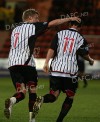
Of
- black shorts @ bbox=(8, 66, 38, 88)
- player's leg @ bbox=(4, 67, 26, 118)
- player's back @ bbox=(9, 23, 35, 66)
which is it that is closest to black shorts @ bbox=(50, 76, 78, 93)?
black shorts @ bbox=(8, 66, 38, 88)

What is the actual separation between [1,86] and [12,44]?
31.4 ft

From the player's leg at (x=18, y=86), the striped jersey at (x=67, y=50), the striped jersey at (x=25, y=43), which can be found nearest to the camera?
the player's leg at (x=18, y=86)

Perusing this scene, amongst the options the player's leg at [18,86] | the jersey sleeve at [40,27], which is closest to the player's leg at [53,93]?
the player's leg at [18,86]

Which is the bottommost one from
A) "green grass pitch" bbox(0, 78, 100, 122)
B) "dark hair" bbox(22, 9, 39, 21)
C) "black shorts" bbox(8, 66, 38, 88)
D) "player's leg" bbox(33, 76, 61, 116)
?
"green grass pitch" bbox(0, 78, 100, 122)

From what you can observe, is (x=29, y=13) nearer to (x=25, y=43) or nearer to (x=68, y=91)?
(x=25, y=43)

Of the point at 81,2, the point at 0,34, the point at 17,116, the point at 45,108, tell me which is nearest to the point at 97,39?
the point at 81,2

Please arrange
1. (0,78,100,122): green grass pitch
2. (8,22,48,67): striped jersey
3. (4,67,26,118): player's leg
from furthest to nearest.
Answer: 1. (0,78,100,122): green grass pitch
2. (8,22,48,67): striped jersey
3. (4,67,26,118): player's leg

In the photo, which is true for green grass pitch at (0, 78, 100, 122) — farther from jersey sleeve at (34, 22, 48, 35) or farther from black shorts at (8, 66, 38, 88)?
jersey sleeve at (34, 22, 48, 35)

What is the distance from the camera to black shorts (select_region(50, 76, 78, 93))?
919cm

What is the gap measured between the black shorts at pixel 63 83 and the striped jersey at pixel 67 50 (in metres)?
0.08

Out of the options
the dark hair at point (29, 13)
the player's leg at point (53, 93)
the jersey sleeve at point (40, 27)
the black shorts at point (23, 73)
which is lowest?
the player's leg at point (53, 93)

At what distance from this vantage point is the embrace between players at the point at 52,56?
9195 millimetres

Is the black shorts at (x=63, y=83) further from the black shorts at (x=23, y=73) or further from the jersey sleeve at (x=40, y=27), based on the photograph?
the jersey sleeve at (x=40, y=27)

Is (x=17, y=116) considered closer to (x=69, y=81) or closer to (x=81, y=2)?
(x=69, y=81)
